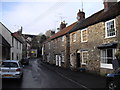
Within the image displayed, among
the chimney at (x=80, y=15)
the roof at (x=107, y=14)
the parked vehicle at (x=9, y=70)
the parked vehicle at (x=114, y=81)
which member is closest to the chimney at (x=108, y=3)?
the roof at (x=107, y=14)

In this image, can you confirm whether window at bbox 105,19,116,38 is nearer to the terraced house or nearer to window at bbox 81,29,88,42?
the terraced house

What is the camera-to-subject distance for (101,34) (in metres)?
14.3

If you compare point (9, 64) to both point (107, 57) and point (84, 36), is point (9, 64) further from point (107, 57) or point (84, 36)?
point (84, 36)

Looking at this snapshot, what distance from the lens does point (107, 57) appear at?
13.4 metres

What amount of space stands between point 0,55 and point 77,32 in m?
11.1

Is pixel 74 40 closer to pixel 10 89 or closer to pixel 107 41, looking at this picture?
pixel 107 41

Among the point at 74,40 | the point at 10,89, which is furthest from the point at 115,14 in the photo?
the point at 10,89

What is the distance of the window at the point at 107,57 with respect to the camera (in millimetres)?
12888

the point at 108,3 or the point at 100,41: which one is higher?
the point at 108,3

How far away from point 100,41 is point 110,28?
67.0 inches

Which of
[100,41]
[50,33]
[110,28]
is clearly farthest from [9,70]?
[50,33]

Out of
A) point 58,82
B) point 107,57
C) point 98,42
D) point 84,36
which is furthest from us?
point 84,36

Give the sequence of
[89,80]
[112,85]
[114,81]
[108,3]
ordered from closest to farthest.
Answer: [114,81], [112,85], [89,80], [108,3]

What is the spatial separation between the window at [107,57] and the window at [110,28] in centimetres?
149
